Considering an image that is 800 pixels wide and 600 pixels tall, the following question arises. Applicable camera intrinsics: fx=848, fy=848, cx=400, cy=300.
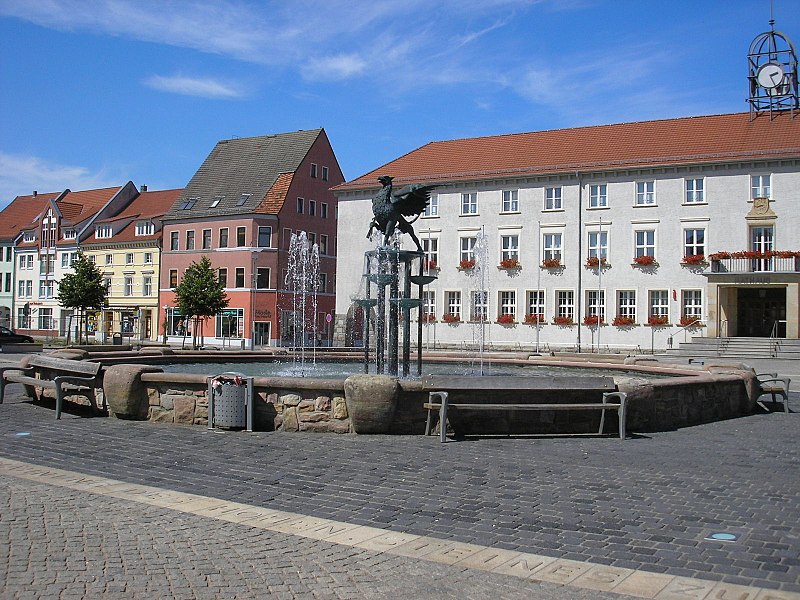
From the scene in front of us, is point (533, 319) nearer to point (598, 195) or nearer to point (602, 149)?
point (598, 195)

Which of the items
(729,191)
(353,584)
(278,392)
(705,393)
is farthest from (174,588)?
(729,191)

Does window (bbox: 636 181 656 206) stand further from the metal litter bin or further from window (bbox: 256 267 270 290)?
the metal litter bin

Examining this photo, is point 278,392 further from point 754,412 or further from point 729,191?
point 729,191

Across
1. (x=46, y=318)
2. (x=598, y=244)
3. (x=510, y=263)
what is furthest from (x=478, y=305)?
(x=46, y=318)

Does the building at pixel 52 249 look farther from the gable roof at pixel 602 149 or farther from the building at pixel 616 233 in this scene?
the building at pixel 616 233

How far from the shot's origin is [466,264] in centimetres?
5547

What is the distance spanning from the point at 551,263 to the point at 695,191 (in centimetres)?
938

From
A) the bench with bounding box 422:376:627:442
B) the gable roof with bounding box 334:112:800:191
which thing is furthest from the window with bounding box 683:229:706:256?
the bench with bounding box 422:376:627:442

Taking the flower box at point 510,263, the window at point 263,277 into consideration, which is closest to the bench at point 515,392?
the flower box at point 510,263

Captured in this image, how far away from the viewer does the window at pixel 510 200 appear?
54.6 m

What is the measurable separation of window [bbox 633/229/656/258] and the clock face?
1302 centimetres

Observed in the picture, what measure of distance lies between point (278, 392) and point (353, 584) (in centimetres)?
664

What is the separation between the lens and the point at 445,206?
56.9 meters

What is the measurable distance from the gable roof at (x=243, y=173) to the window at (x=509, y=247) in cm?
1950
